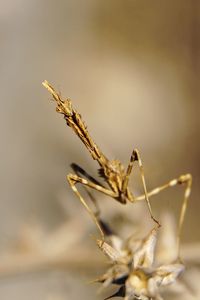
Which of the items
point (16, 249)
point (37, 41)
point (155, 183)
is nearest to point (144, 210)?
point (155, 183)

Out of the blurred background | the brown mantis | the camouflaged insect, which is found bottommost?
the camouflaged insect

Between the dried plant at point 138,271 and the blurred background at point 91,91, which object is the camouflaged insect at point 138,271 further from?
the blurred background at point 91,91

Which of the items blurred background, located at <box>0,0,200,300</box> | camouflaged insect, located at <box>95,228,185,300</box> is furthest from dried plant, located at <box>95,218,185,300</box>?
blurred background, located at <box>0,0,200,300</box>

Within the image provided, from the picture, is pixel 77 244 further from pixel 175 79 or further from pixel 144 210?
pixel 175 79

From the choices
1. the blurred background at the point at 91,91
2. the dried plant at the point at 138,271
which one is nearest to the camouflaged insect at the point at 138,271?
the dried plant at the point at 138,271

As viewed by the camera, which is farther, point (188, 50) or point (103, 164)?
point (188, 50)

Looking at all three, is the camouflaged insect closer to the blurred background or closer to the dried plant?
the dried plant

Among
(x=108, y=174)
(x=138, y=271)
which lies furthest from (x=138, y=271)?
Answer: (x=108, y=174)

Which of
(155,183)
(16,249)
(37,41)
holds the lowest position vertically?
(16,249)
